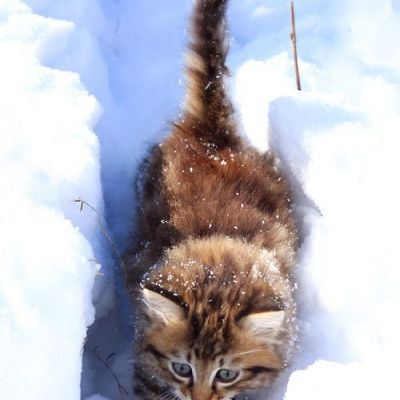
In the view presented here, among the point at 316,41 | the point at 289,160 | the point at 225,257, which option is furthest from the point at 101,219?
the point at 316,41

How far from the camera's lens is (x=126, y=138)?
12.1 ft

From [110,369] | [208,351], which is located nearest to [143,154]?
[110,369]

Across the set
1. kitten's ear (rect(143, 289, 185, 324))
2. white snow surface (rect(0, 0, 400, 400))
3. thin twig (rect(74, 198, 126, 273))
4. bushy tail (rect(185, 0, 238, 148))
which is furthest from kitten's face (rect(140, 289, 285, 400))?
bushy tail (rect(185, 0, 238, 148))

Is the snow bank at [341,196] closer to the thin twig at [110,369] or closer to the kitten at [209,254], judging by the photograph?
the kitten at [209,254]

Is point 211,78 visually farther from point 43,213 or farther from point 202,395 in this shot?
point 202,395

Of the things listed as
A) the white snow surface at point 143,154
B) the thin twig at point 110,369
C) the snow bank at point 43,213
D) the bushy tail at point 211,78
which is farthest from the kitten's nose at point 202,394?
the bushy tail at point 211,78

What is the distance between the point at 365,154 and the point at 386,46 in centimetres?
137

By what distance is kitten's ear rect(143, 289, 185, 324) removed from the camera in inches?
94.5

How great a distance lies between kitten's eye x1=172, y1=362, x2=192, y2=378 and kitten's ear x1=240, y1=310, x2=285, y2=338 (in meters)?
0.29

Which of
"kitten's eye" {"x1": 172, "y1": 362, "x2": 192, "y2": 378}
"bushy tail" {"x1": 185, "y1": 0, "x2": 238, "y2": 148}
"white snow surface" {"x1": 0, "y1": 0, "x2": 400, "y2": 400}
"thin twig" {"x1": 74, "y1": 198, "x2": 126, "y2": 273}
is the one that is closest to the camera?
"white snow surface" {"x1": 0, "y1": 0, "x2": 400, "y2": 400}

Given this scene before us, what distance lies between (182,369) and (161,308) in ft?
0.94

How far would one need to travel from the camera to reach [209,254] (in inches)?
107

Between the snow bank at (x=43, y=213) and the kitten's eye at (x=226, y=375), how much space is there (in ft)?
1.79

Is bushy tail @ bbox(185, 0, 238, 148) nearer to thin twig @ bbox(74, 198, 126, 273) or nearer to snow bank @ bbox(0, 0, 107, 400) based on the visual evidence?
snow bank @ bbox(0, 0, 107, 400)
